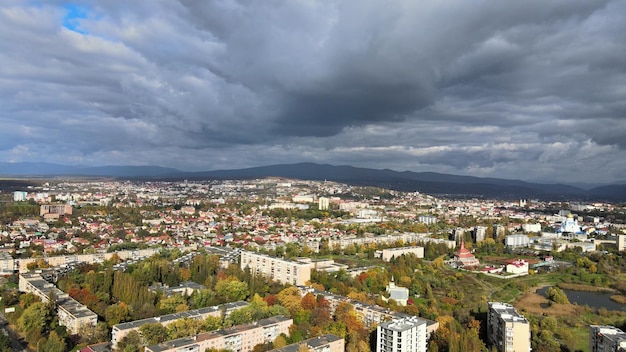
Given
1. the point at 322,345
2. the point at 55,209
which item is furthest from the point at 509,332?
the point at 55,209

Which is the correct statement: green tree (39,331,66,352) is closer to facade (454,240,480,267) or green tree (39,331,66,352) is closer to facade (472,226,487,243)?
facade (454,240,480,267)

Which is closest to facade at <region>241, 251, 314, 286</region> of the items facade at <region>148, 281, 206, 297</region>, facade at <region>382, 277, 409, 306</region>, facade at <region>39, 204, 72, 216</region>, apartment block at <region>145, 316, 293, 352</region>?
facade at <region>148, 281, 206, 297</region>

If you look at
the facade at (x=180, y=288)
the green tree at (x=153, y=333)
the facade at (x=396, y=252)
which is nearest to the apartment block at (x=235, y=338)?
the green tree at (x=153, y=333)

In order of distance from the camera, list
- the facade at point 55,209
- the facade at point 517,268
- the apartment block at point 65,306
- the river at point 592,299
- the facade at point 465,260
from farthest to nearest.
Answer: the facade at point 55,209
the facade at point 465,260
the facade at point 517,268
the river at point 592,299
the apartment block at point 65,306

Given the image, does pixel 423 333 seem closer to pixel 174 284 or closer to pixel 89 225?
pixel 174 284

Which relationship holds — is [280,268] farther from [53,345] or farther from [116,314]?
[53,345]

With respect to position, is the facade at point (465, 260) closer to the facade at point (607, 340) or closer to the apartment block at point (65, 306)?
the facade at point (607, 340)

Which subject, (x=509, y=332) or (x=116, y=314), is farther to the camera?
(x=116, y=314)

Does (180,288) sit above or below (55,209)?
below
